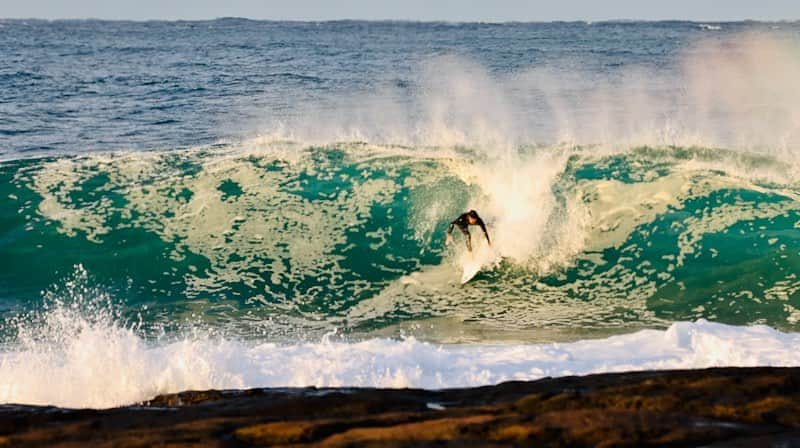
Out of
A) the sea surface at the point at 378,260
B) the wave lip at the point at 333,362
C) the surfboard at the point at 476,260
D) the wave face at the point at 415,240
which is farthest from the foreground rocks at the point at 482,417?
the surfboard at the point at 476,260

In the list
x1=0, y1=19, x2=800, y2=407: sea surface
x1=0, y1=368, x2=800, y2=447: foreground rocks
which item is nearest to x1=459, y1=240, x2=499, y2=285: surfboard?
x1=0, y1=19, x2=800, y2=407: sea surface

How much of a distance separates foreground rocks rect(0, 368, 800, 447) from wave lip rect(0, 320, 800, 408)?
169 centimetres

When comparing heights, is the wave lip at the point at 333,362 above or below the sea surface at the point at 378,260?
below

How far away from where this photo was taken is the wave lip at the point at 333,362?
7.24m

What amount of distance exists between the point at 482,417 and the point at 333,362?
3.45 meters

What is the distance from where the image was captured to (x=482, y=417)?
Answer: 472cm

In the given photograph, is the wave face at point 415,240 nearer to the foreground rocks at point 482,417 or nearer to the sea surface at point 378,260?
the sea surface at point 378,260

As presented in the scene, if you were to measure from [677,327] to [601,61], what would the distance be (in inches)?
1566

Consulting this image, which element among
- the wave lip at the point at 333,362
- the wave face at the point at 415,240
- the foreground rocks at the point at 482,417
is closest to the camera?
the foreground rocks at the point at 482,417

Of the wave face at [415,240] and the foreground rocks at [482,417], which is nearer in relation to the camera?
the foreground rocks at [482,417]

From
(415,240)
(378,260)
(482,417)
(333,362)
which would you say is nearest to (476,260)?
(378,260)

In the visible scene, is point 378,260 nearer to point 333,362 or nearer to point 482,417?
point 333,362

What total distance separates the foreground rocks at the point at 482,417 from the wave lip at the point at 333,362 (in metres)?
1.69

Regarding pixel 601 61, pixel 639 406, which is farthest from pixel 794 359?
pixel 601 61
